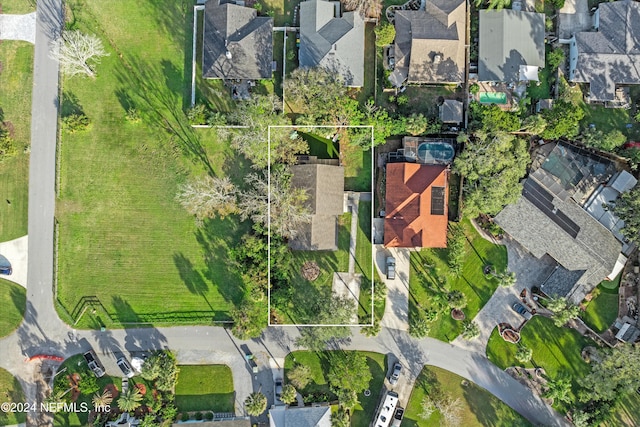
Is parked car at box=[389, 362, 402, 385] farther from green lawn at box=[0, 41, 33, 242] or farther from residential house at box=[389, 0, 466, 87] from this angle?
green lawn at box=[0, 41, 33, 242]

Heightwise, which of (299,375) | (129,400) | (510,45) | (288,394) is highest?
(510,45)

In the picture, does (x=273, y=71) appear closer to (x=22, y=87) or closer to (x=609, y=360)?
(x=22, y=87)

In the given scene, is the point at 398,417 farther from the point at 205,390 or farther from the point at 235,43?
the point at 235,43

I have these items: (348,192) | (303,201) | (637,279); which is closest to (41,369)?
(303,201)

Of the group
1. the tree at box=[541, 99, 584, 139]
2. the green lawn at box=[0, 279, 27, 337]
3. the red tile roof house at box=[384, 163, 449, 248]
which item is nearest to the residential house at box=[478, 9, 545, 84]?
the tree at box=[541, 99, 584, 139]

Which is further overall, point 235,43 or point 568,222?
point 235,43

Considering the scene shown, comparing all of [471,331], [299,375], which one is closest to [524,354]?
[471,331]
